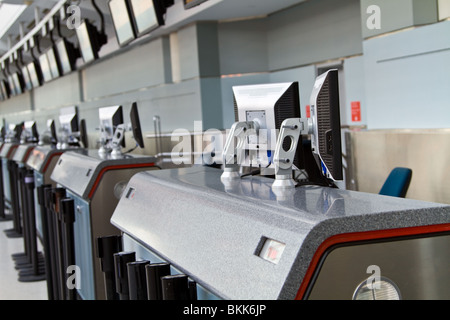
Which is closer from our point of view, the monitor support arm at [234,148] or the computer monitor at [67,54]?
the monitor support arm at [234,148]

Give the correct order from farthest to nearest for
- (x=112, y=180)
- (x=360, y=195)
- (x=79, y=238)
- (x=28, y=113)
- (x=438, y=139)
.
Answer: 1. (x=28, y=113)
2. (x=438, y=139)
3. (x=79, y=238)
4. (x=112, y=180)
5. (x=360, y=195)

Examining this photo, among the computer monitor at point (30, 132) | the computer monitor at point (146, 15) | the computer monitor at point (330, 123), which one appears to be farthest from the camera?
the computer monitor at point (30, 132)

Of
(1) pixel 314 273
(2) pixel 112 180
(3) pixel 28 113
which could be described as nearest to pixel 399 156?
(2) pixel 112 180

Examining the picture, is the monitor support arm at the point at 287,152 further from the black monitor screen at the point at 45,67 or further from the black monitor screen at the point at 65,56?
the black monitor screen at the point at 45,67

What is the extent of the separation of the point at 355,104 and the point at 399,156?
2.55 m

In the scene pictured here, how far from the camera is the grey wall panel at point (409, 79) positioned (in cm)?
445

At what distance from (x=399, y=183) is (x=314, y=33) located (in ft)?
Answer: 15.6

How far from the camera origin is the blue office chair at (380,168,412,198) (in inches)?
141

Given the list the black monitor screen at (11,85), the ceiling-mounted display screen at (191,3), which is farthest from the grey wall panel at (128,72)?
the ceiling-mounted display screen at (191,3)

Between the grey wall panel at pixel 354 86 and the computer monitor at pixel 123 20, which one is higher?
the computer monitor at pixel 123 20

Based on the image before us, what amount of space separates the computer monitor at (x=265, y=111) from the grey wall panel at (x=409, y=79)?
7.79ft

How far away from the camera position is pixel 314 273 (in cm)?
125

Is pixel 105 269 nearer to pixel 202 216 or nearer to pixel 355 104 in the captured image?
pixel 202 216

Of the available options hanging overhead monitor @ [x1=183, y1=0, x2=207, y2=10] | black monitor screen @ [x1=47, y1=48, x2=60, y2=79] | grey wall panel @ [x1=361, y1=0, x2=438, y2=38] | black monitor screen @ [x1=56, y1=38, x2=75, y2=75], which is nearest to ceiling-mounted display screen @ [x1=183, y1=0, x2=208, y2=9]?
hanging overhead monitor @ [x1=183, y1=0, x2=207, y2=10]
